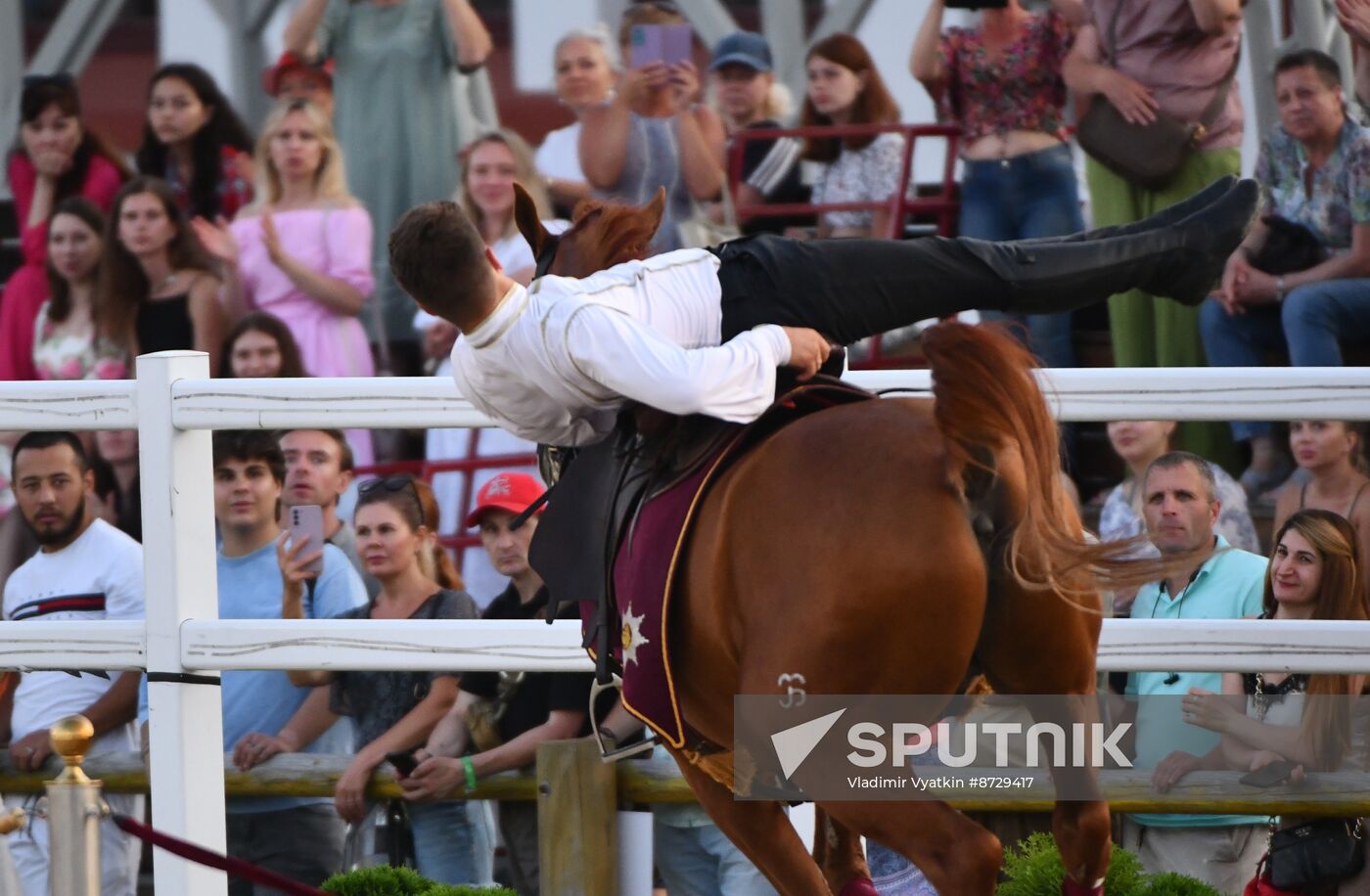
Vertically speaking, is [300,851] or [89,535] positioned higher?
[89,535]

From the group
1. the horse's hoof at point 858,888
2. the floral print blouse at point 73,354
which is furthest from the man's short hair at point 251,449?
the horse's hoof at point 858,888

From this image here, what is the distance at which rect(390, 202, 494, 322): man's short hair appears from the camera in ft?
11.3

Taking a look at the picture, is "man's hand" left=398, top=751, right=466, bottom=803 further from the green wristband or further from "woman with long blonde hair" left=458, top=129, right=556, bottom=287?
"woman with long blonde hair" left=458, top=129, right=556, bottom=287

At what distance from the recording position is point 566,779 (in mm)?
4391

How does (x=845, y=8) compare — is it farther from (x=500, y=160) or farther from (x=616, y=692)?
(x=616, y=692)

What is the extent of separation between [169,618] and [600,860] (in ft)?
3.59

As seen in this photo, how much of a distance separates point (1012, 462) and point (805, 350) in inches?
18.9

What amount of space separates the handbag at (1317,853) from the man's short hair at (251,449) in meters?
2.88

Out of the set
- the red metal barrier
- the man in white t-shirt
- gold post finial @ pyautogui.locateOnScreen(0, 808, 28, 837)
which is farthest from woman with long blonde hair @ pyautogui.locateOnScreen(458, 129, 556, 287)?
gold post finial @ pyautogui.locateOnScreen(0, 808, 28, 837)

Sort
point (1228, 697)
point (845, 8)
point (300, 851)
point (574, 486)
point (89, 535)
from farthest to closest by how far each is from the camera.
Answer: point (845, 8)
point (89, 535)
point (300, 851)
point (1228, 697)
point (574, 486)

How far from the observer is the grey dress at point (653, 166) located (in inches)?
263

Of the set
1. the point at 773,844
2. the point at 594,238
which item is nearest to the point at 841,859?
the point at 773,844

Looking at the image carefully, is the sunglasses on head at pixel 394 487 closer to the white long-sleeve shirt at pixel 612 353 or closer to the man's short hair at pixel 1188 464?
the white long-sleeve shirt at pixel 612 353

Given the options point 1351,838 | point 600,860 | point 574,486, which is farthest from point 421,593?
point 1351,838
